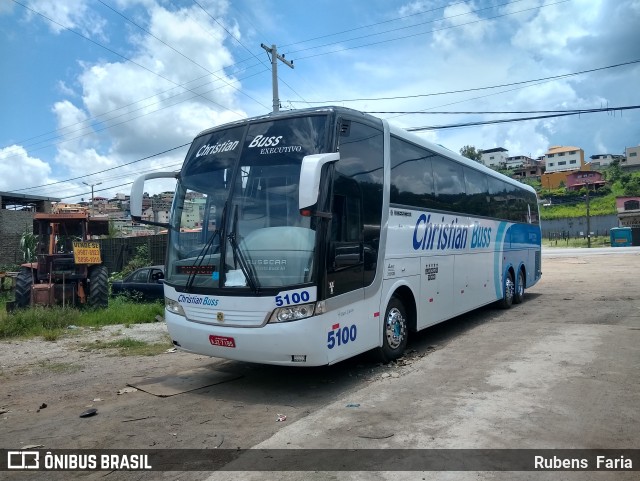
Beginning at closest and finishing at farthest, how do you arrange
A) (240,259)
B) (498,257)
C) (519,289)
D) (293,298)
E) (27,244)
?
(293,298) < (240,259) < (498,257) < (519,289) < (27,244)

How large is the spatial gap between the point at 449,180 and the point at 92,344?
7.72 metres

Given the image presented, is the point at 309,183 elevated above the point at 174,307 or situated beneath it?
elevated above

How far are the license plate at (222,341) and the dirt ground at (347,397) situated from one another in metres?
0.67

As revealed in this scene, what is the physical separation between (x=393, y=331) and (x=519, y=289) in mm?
8344

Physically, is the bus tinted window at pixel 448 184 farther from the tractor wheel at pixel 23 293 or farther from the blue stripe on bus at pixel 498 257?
the tractor wheel at pixel 23 293

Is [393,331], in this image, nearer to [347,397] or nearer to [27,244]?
[347,397]

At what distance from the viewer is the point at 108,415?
564cm

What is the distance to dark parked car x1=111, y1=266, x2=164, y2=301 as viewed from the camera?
15.0 m

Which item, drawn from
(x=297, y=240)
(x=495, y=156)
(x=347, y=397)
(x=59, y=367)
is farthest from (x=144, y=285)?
(x=495, y=156)

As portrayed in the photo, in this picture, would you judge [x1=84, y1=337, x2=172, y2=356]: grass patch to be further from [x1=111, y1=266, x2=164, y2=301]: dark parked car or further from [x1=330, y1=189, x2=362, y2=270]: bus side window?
[x1=111, y1=266, x2=164, y2=301]: dark parked car

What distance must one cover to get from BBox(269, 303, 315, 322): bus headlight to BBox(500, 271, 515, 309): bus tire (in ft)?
28.5

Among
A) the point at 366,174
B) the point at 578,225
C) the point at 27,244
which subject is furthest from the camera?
the point at 578,225

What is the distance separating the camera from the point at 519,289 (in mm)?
14438

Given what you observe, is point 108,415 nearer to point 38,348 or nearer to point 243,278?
point 243,278
